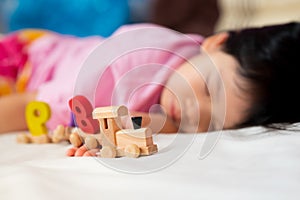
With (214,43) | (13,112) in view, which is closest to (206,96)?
(214,43)

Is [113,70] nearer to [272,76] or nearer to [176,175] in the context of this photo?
[272,76]

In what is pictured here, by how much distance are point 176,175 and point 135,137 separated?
10 centimetres

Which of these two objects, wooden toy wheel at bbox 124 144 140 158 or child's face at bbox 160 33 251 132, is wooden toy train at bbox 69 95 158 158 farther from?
child's face at bbox 160 33 251 132

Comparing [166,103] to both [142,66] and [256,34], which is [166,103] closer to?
[142,66]

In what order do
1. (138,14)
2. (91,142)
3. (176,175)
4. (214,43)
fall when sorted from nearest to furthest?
(176,175)
(91,142)
(214,43)
(138,14)

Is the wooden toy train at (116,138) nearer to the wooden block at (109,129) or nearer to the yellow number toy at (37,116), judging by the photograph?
the wooden block at (109,129)

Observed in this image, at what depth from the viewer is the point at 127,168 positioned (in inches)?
19.8

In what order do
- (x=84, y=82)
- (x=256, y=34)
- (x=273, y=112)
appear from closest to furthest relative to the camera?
(x=84, y=82) → (x=273, y=112) → (x=256, y=34)

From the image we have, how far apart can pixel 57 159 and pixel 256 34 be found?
56cm

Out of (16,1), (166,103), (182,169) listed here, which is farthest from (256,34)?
(16,1)

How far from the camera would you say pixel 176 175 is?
471 mm

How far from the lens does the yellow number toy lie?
74cm

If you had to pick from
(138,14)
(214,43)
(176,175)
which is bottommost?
(176,175)

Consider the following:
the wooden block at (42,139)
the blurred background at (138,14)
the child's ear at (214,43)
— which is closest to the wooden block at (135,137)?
the wooden block at (42,139)
